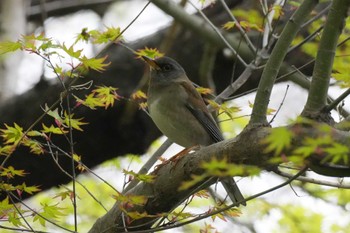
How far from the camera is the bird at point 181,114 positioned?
173 inches

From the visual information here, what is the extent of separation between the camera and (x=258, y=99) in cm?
290

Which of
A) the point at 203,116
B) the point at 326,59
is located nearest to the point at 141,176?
the point at 326,59

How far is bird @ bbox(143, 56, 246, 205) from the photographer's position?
4383 millimetres

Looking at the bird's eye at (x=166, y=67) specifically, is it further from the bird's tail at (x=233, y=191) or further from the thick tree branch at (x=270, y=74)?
the thick tree branch at (x=270, y=74)

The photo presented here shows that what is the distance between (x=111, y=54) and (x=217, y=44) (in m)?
1.18

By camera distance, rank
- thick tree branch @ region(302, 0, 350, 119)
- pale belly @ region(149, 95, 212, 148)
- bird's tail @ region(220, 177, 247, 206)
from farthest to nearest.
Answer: pale belly @ region(149, 95, 212, 148) → bird's tail @ region(220, 177, 247, 206) → thick tree branch @ region(302, 0, 350, 119)

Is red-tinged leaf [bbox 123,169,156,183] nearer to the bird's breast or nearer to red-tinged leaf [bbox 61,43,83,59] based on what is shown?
red-tinged leaf [bbox 61,43,83,59]

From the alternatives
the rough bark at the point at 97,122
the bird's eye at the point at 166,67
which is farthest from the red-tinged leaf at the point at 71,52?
the rough bark at the point at 97,122

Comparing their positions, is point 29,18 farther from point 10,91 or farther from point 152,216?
point 152,216

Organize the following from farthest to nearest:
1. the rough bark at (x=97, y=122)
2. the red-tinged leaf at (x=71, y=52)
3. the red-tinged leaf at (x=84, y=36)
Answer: the rough bark at (x=97, y=122) < the red-tinged leaf at (x=84, y=36) < the red-tinged leaf at (x=71, y=52)

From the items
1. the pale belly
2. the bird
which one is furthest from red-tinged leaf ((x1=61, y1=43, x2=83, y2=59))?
the pale belly

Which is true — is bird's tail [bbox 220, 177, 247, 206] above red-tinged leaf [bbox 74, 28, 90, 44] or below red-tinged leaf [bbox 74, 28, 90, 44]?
below

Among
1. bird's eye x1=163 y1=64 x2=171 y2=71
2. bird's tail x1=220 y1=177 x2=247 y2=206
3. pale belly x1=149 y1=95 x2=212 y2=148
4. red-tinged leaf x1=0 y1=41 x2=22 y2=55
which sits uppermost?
bird's eye x1=163 y1=64 x2=171 y2=71

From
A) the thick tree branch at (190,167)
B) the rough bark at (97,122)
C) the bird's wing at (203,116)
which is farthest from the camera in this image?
the rough bark at (97,122)
